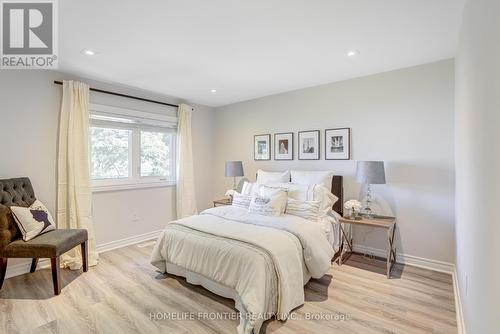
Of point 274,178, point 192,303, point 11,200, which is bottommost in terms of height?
point 192,303

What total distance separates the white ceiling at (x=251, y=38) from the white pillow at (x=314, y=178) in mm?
1335

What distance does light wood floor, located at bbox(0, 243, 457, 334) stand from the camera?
201 centimetres

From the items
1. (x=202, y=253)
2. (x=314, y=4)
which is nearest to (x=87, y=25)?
(x=314, y=4)

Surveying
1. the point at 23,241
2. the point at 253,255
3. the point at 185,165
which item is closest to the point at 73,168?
the point at 23,241

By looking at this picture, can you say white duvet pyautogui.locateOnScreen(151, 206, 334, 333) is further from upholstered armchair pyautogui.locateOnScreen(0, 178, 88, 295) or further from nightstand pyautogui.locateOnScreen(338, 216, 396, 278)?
upholstered armchair pyautogui.locateOnScreen(0, 178, 88, 295)

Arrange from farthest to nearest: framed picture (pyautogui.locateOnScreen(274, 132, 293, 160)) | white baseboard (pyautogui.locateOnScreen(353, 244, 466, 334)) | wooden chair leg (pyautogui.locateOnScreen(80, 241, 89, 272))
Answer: framed picture (pyautogui.locateOnScreen(274, 132, 293, 160)) < wooden chair leg (pyautogui.locateOnScreen(80, 241, 89, 272)) < white baseboard (pyautogui.locateOnScreen(353, 244, 466, 334))

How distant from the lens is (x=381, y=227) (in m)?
2.83

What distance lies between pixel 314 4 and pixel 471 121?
133 cm

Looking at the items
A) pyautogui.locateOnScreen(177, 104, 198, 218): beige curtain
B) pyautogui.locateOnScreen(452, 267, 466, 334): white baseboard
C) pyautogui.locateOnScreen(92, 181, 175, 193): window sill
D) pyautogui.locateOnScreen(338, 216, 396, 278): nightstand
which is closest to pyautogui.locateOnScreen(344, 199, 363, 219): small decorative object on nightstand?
pyautogui.locateOnScreen(338, 216, 396, 278): nightstand

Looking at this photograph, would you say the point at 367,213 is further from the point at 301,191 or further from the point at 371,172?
the point at 301,191

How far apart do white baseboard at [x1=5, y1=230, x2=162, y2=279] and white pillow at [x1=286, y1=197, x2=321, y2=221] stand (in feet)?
8.21

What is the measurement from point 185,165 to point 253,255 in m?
2.88

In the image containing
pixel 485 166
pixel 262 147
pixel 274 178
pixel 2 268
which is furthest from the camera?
pixel 262 147

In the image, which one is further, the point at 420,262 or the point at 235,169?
the point at 235,169
